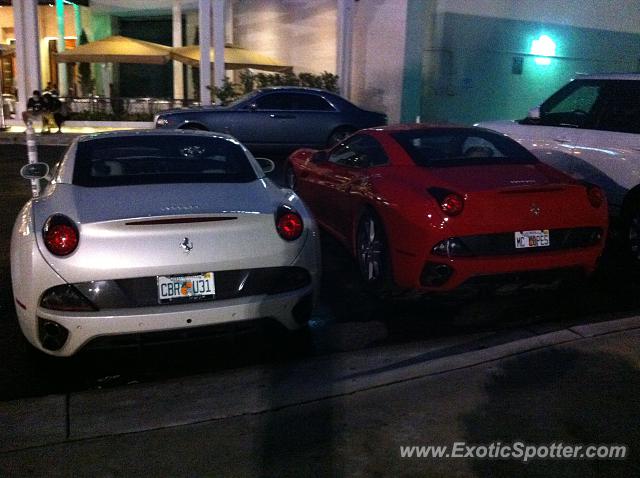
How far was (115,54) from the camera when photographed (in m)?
20.5

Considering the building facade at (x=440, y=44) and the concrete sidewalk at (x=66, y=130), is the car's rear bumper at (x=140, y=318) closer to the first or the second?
the concrete sidewalk at (x=66, y=130)

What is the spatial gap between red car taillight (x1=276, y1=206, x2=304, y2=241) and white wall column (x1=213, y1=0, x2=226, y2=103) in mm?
16918

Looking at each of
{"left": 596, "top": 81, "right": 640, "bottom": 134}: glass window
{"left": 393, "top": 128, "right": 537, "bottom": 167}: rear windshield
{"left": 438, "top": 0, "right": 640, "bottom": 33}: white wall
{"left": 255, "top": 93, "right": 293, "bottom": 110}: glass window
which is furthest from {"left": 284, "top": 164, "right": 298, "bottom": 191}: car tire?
{"left": 438, "top": 0, "right": 640, "bottom": 33}: white wall

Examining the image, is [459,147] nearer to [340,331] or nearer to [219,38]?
[340,331]

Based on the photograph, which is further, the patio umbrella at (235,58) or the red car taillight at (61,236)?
the patio umbrella at (235,58)

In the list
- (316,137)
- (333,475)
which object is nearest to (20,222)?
(333,475)

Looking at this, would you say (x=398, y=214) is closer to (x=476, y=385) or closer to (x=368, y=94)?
(x=476, y=385)

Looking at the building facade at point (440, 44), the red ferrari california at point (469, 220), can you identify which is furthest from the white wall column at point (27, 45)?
the red ferrari california at point (469, 220)

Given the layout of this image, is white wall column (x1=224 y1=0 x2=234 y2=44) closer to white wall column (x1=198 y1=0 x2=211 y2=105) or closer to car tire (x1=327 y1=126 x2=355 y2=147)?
white wall column (x1=198 y1=0 x2=211 y2=105)

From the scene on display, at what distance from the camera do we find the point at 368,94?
2095 centimetres

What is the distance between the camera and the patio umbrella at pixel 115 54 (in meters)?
20.6

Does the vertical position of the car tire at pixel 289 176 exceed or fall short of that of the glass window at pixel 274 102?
it falls short

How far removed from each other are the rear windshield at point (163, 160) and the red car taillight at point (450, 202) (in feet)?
4.44
